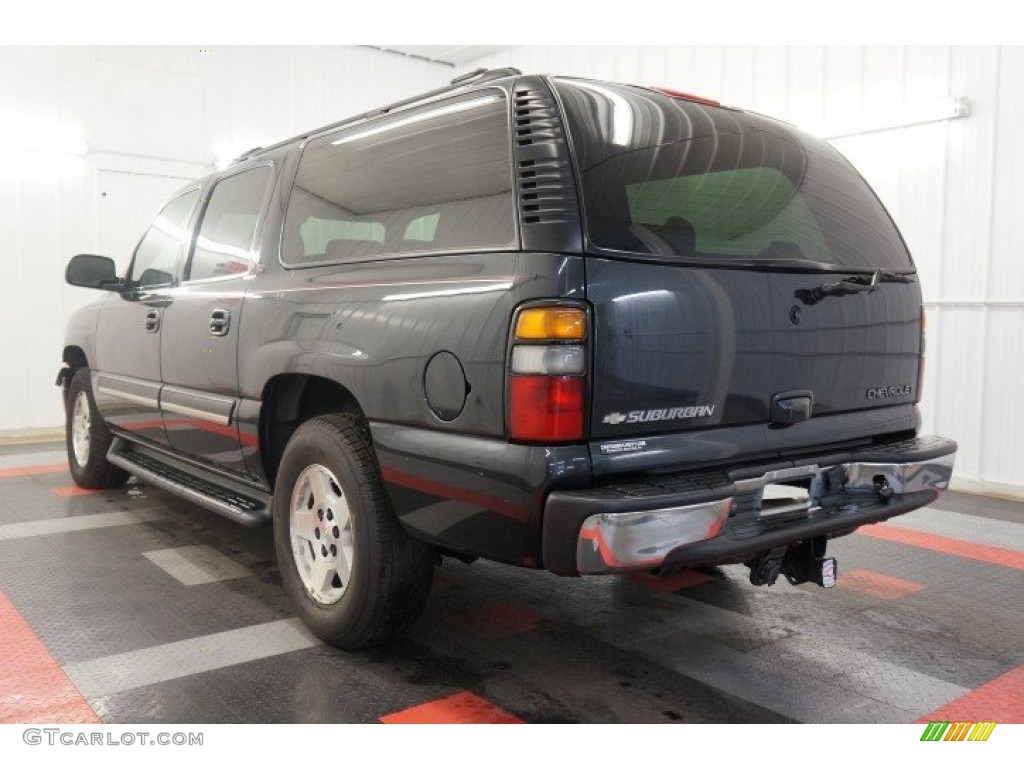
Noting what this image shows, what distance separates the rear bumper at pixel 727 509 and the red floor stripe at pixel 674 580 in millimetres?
1134

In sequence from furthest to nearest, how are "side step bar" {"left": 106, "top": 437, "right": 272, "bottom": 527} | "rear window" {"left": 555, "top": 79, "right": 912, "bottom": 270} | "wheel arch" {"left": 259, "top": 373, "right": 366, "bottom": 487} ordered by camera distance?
"side step bar" {"left": 106, "top": 437, "right": 272, "bottom": 527}
"wheel arch" {"left": 259, "top": 373, "right": 366, "bottom": 487}
"rear window" {"left": 555, "top": 79, "right": 912, "bottom": 270}

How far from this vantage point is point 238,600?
345cm

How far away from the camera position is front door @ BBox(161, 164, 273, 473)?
3414 mm

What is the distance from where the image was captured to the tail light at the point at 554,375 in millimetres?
2139

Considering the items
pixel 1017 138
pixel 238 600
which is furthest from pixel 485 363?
pixel 1017 138

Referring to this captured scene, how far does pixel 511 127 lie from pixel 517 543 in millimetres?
1151

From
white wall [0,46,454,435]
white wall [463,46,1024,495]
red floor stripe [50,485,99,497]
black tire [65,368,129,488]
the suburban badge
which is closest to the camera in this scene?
the suburban badge

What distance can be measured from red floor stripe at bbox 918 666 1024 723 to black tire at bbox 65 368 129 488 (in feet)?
14.8

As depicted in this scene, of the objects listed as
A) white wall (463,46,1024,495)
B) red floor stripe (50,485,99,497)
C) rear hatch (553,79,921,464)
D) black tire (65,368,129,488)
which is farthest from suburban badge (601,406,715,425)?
white wall (463,46,1024,495)

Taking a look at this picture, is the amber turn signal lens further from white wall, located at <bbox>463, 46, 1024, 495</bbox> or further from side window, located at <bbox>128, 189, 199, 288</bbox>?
white wall, located at <bbox>463, 46, 1024, 495</bbox>

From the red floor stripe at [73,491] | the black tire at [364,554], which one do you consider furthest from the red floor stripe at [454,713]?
the red floor stripe at [73,491]

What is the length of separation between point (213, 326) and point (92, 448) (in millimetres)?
2349

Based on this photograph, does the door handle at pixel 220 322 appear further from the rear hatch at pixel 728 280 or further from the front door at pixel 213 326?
the rear hatch at pixel 728 280

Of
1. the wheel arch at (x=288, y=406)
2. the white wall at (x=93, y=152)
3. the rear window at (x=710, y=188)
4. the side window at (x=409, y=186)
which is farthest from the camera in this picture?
the white wall at (x=93, y=152)
